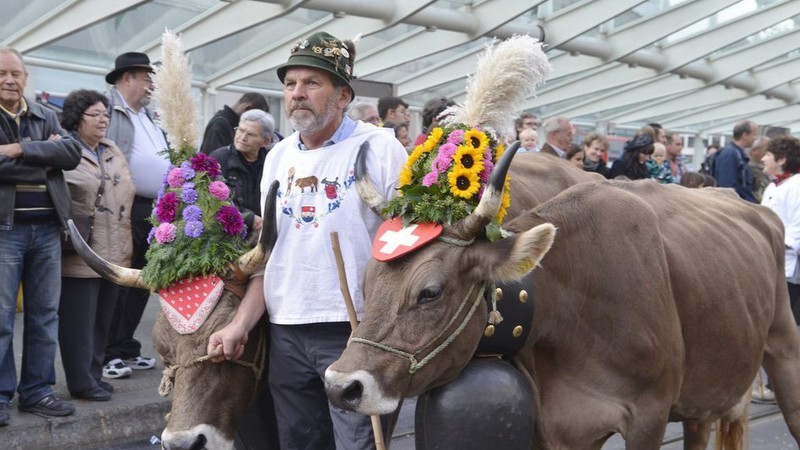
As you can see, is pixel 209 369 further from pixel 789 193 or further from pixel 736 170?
pixel 736 170

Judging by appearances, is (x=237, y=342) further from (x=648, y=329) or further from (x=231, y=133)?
(x=231, y=133)

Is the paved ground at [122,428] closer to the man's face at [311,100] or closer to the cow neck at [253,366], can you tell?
the cow neck at [253,366]

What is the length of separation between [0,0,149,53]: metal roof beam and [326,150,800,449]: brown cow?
244 inches

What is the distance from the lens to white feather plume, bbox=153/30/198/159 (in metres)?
3.98

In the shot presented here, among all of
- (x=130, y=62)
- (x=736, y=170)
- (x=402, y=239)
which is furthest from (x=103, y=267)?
(x=736, y=170)

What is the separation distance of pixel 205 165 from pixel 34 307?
2.12 metres

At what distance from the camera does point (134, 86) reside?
6.55m

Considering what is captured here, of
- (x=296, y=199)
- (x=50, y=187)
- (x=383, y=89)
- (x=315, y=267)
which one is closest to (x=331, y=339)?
(x=315, y=267)

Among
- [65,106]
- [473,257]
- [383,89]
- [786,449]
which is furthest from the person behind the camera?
[383,89]

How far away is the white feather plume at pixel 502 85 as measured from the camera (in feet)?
12.0

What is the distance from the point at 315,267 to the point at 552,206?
0.98m

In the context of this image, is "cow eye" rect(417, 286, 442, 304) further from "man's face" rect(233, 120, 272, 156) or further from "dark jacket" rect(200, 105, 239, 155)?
"dark jacket" rect(200, 105, 239, 155)

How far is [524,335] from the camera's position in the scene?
3414 mm

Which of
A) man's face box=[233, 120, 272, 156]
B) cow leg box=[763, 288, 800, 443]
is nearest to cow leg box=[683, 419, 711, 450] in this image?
cow leg box=[763, 288, 800, 443]
